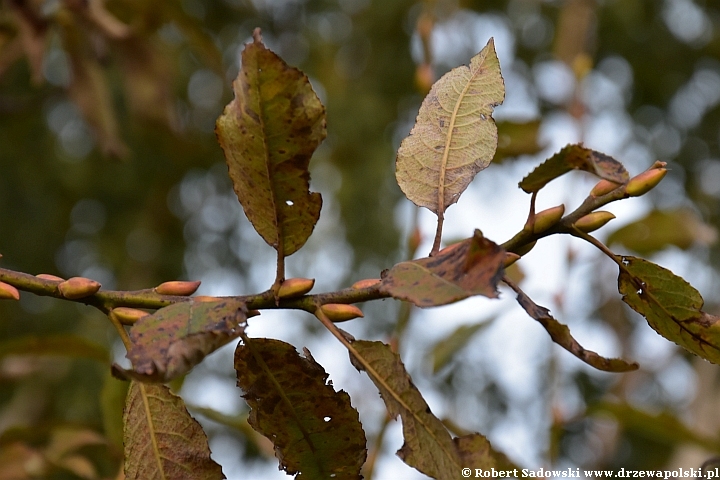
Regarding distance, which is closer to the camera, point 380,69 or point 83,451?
point 83,451

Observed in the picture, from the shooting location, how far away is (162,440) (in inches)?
22.1

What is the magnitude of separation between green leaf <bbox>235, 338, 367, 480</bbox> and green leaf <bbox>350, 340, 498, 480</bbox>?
0.13 ft

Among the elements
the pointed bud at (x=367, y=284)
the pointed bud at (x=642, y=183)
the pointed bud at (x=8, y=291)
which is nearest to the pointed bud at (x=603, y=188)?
the pointed bud at (x=642, y=183)

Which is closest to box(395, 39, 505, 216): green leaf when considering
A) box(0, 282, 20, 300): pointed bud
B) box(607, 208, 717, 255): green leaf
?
box(0, 282, 20, 300): pointed bud

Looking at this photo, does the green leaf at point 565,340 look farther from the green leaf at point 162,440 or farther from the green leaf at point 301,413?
the green leaf at point 162,440

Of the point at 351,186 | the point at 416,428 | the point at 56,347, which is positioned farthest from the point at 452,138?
A: the point at 351,186

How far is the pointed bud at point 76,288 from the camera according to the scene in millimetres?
489

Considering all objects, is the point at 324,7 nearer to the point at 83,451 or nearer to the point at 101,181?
the point at 101,181

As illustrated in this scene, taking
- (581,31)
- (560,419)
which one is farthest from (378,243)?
(560,419)

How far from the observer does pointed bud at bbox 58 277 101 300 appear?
489mm

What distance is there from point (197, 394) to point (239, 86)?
260 centimetres

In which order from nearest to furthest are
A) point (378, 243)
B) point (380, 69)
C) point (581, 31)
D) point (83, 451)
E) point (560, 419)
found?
point (560, 419) → point (83, 451) → point (581, 31) → point (378, 243) → point (380, 69)

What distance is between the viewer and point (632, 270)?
532 mm

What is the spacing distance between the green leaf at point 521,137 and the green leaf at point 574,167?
589 millimetres
